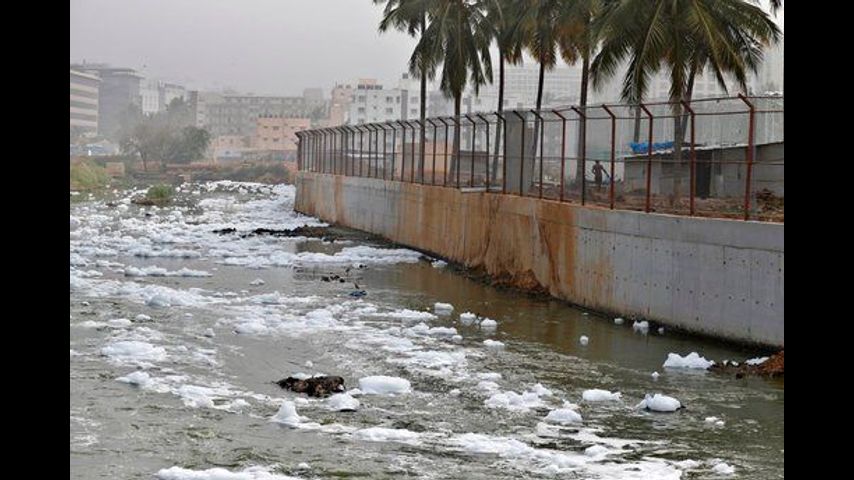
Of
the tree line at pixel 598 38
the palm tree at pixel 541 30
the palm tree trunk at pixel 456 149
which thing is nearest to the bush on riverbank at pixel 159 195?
the tree line at pixel 598 38

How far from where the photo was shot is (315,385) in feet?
48.8

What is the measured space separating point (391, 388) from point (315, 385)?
963 mm

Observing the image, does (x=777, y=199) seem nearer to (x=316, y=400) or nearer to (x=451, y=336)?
(x=451, y=336)

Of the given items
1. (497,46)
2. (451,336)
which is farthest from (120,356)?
(497,46)

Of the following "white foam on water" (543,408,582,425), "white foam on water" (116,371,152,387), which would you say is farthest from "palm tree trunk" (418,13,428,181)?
"white foam on water" (543,408,582,425)

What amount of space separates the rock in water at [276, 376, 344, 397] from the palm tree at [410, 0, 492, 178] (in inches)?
A: 1554

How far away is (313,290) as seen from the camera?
27.0 meters

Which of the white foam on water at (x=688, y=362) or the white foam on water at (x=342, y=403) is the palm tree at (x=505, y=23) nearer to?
the white foam on water at (x=688, y=362)

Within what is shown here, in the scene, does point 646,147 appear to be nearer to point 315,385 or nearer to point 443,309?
point 443,309

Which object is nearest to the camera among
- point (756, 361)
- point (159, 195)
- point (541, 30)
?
point (756, 361)

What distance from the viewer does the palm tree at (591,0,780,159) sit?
30.4 m

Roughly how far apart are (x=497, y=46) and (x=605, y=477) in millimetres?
49039

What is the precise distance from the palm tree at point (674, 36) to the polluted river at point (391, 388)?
311 inches

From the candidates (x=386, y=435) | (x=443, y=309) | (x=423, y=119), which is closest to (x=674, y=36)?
(x=443, y=309)
